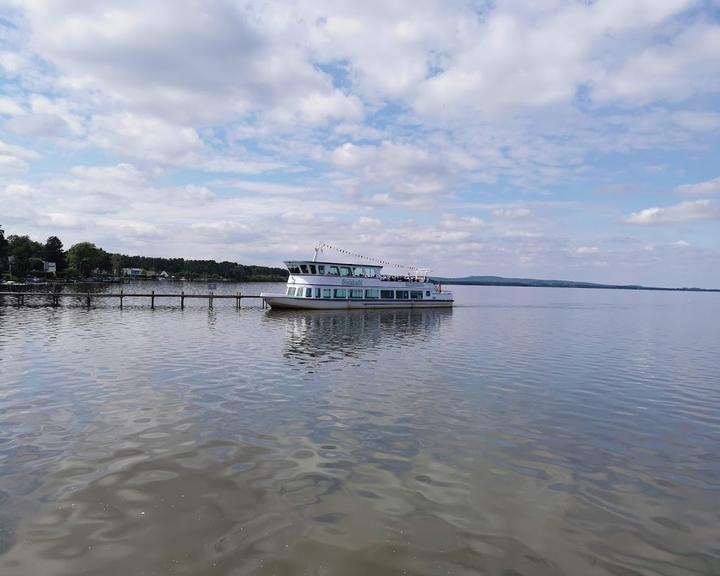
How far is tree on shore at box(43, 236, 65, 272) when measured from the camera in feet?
509

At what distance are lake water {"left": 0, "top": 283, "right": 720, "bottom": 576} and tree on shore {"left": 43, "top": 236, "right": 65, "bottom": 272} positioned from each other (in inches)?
6241

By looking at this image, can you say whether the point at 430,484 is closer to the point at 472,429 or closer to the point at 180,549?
the point at 472,429

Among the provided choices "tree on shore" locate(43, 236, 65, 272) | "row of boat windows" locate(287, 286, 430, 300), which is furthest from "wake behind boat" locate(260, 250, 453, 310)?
"tree on shore" locate(43, 236, 65, 272)

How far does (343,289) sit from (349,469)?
2188 inches

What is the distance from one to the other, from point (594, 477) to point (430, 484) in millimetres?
4119

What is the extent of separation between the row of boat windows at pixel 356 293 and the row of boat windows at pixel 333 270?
220 centimetres

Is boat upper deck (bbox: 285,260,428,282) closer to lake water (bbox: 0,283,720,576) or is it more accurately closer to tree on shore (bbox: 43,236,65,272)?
lake water (bbox: 0,283,720,576)

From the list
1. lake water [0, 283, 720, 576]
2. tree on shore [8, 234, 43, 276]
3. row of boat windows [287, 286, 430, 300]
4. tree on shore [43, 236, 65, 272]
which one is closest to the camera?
lake water [0, 283, 720, 576]

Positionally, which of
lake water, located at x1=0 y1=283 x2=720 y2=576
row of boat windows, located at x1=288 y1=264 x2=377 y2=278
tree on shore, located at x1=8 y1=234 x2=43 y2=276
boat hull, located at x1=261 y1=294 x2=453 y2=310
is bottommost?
lake water, located at x1=0 y1=283 x2=720 y2=576

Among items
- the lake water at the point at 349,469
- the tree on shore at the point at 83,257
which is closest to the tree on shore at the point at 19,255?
the tree on shore at the point at 83,257

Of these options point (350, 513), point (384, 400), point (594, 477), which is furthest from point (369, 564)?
point (384, 400)

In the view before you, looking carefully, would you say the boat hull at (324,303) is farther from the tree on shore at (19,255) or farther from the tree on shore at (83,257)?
the tree on shore at (83,257)

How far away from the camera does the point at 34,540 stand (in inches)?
297

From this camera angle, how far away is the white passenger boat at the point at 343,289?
6294 centimetres
